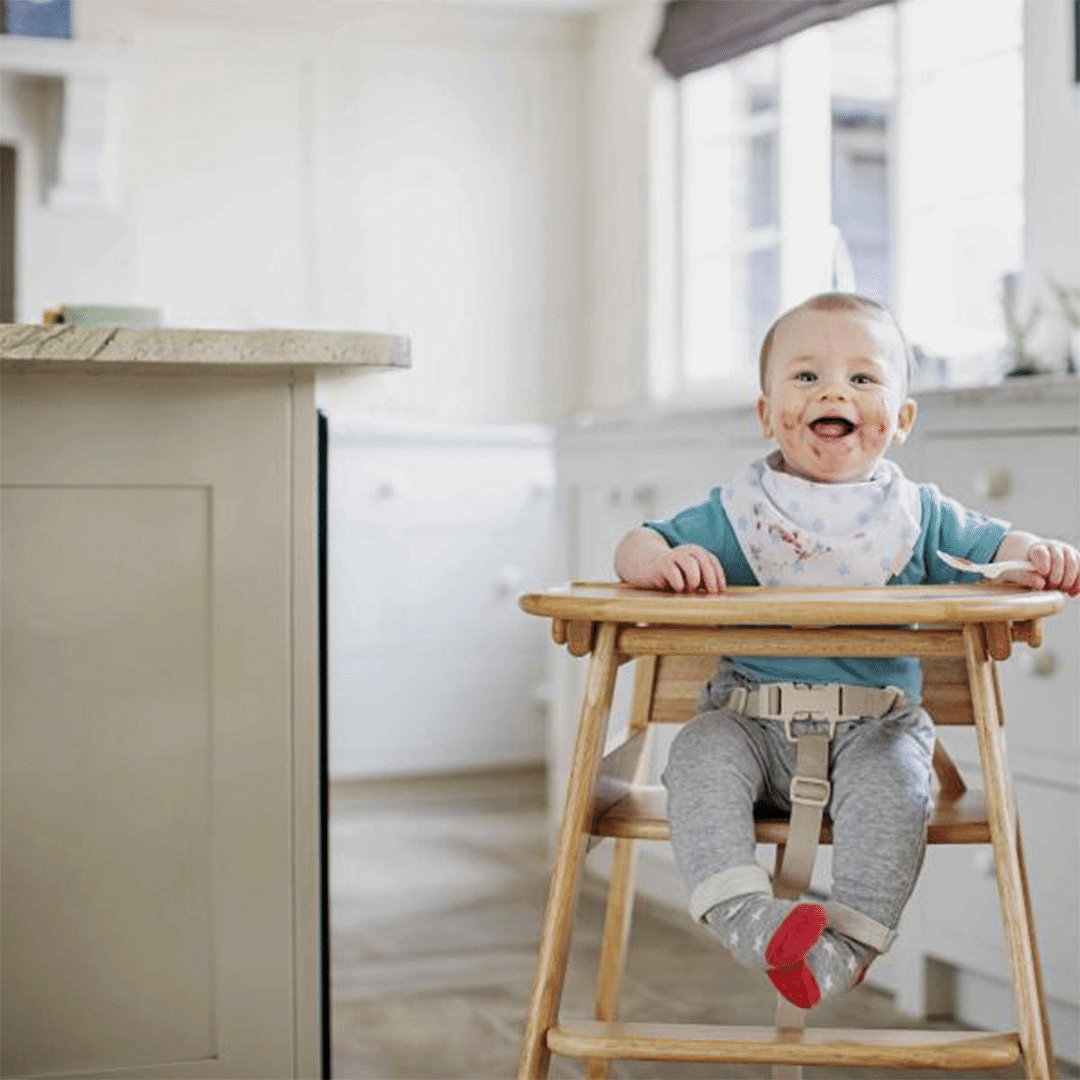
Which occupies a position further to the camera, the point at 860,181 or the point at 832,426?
the point at 860,181

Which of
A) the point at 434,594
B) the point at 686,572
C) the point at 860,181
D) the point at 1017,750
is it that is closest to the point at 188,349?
the point at 686,572

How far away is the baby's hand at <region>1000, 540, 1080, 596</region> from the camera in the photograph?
1.65 metres

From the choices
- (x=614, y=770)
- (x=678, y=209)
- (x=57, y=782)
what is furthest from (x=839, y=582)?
(x=678, y=209)

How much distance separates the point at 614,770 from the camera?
1847 mm

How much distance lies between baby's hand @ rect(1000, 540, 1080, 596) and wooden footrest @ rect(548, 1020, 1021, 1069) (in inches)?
15.4

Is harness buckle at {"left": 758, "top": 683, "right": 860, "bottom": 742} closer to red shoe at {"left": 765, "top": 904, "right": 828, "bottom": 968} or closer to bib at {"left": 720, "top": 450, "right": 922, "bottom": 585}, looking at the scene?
bib at {"left": 720, "top": 450, "right": 922, "bottom": 585}

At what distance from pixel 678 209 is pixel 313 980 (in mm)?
3346

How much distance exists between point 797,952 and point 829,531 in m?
0.43

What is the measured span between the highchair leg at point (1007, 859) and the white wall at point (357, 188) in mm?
3400

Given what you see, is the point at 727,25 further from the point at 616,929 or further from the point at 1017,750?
the point at 616,929

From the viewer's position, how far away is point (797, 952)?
4.91 feet

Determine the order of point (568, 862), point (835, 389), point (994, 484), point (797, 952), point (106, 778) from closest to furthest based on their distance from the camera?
point (797, 952), point (568, 862), point (835, 389), point (106, 778), point (994, 484)

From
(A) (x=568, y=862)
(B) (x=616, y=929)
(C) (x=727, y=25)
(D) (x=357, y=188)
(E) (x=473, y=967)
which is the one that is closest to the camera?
(A) (x=568, y=862)

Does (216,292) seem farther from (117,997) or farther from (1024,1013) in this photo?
(1024,1013)
